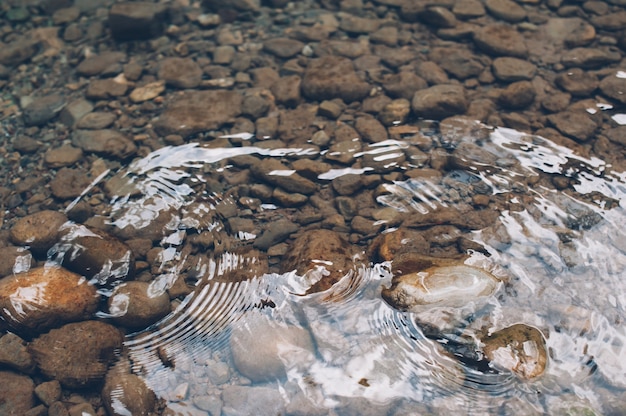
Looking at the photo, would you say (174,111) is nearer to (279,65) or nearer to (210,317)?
(279,65)

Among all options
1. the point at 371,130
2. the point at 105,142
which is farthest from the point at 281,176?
the point at 105,142

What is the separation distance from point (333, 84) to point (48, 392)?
270cm

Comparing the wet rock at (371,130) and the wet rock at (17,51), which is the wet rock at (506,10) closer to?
the wet rock at (371,130)

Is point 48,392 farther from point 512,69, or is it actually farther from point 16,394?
point 512,69

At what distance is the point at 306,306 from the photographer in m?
2.88

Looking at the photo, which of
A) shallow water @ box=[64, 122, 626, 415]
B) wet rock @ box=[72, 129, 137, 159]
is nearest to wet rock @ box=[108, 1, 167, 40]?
wet rock @ box=[72, 129, 137, 159]

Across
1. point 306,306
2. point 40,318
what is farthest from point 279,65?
point 40,318

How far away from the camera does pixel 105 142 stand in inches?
153

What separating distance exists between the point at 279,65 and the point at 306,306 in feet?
7.55

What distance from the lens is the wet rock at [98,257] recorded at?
10.1 ft

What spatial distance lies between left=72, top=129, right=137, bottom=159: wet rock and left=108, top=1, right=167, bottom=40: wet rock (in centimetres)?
125

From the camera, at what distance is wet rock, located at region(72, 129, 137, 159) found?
12.6 feet

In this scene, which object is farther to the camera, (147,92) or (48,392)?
(147,92)

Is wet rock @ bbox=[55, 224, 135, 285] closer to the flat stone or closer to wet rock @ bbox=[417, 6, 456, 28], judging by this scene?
the flat stone
